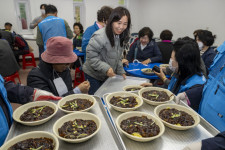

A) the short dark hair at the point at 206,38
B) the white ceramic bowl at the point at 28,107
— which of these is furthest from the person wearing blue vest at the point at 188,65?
the short dark hair at the point at 206,38

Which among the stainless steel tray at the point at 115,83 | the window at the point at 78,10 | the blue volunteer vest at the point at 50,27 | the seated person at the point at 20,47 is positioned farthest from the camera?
the window at the point at 78,10

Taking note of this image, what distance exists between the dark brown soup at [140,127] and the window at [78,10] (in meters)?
6.58

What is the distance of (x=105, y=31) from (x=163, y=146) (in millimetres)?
1450

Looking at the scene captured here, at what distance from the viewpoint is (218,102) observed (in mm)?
1165

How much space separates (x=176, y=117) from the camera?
1.11 m

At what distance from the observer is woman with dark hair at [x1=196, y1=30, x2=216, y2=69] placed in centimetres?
296

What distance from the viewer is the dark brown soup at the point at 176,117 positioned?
106 cm

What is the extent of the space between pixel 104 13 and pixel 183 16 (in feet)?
13.9

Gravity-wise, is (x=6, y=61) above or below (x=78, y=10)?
below

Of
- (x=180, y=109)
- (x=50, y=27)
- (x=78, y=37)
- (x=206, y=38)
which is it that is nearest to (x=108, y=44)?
(x=180, y=109)

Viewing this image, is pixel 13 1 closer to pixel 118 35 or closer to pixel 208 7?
pixel 118 35

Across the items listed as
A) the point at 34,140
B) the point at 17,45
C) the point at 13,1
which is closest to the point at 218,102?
the point at 34,140

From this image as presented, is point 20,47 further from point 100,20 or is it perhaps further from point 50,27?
point 100,20

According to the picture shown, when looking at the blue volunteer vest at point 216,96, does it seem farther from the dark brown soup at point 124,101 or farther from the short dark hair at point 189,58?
the dark brown soup at point 124,101
